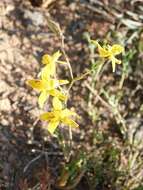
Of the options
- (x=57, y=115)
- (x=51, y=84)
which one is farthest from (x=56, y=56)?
(x=57, y=115)

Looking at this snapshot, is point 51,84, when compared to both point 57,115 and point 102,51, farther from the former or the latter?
point 102,51

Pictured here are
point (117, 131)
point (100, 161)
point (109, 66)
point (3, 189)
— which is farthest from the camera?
point (109, 66)

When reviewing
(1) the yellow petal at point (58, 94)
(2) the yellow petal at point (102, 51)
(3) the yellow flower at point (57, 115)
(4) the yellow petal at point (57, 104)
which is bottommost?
(3) the yellow flower at point (57, 115)

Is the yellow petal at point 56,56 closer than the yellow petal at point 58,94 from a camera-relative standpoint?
No

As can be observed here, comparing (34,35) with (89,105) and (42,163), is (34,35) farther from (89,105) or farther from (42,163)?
Answer: (42,163)

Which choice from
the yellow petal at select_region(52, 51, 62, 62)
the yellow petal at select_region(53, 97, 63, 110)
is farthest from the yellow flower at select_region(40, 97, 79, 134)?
the yellow petal at select_region(52, 51, 62, 62)

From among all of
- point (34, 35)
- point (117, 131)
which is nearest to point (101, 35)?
point (34, 35)

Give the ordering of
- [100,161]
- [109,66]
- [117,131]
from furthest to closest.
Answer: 1. [109,66]
2. [117,131]
3. [100,161]

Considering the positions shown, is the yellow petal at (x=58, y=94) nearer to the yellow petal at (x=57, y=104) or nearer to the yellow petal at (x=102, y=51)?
the yellow petal at (x=57, y=104)

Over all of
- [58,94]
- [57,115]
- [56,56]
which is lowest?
[57,115]

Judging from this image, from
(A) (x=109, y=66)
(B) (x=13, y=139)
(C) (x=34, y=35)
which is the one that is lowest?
(B) (x=13, y=139)

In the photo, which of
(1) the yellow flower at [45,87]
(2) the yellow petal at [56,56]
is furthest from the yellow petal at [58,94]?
(2) the yellow petal at [56,56]
